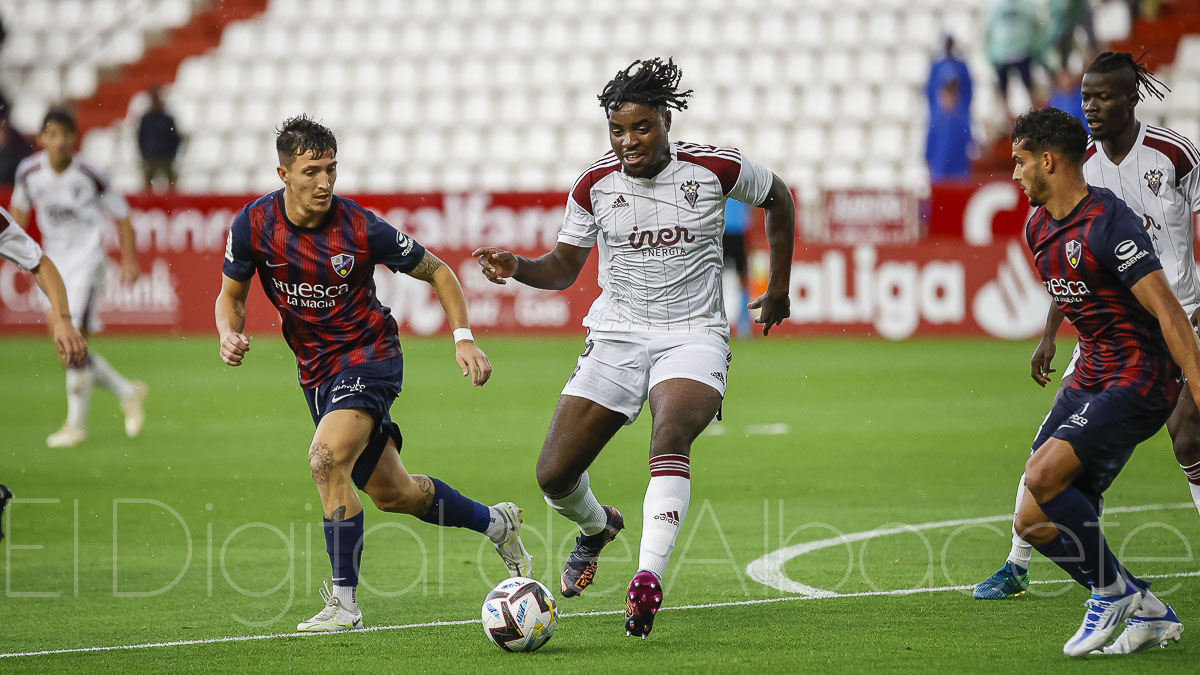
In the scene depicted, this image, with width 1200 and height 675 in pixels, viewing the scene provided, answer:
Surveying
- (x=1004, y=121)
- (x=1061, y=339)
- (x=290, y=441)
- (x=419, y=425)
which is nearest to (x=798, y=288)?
(x=1061, y=339)

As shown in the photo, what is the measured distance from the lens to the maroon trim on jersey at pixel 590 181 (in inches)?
254

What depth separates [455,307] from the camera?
21.0 ft

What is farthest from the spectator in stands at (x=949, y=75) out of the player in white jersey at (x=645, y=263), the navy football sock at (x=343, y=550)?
the navy football sock at (x=343, y=550)

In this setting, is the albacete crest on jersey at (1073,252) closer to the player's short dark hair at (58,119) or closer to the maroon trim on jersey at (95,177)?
the player's short dark hair at (58,119)

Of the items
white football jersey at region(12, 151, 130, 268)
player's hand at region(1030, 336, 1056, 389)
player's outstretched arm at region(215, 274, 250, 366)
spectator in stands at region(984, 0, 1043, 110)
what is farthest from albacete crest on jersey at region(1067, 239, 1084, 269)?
spectator in stands at region(984, 0, 1043, 110)

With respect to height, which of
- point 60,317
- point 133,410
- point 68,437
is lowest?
point 68,437

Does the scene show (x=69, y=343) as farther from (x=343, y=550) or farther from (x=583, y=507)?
(x=583, y=507)

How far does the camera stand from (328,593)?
641cm

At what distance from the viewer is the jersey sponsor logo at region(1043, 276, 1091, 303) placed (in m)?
5.38

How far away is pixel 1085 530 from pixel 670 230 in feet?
6.97

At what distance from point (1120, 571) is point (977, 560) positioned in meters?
2.01

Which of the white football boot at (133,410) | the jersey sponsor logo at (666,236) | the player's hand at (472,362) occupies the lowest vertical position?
the white football boot at (133,410)

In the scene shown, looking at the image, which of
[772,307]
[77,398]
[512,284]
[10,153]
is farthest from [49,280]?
[10,153]

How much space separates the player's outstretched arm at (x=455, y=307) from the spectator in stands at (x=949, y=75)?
14.6 meters
